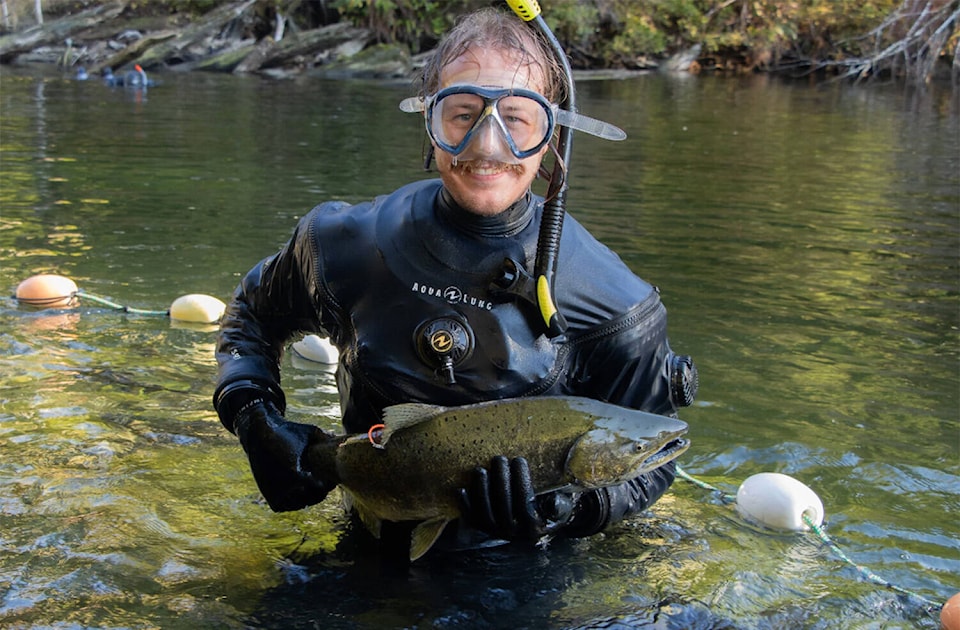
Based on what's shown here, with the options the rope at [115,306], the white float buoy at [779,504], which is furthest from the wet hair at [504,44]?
the rope at [115,306]

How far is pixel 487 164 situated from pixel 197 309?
5365 mm

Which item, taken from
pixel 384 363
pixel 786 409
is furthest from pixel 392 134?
pixel 384 363

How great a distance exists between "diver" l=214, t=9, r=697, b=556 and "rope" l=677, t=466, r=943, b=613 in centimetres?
157

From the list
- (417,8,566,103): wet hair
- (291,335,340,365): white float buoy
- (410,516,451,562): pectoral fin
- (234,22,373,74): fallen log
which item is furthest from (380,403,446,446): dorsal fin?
(234,22,373,74): fallen log

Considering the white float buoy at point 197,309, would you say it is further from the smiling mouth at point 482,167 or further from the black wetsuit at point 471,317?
the smiling mouth at point 482,167

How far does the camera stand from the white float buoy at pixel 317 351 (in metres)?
7.50

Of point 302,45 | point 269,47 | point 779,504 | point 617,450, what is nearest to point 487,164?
point 617,450

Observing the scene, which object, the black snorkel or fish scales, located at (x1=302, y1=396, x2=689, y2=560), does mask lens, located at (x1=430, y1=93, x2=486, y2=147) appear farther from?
fish scales, located at (x1=302, y1=396, x2=689, y2=560)

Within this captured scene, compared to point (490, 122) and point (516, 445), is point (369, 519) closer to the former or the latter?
point (516, 445)

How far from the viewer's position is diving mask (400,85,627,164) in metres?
3.29

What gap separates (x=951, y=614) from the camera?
13.9 ft

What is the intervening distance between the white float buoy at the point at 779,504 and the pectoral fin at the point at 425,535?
2448mm

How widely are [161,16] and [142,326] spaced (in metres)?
38.0

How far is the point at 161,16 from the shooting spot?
42.5 metres
